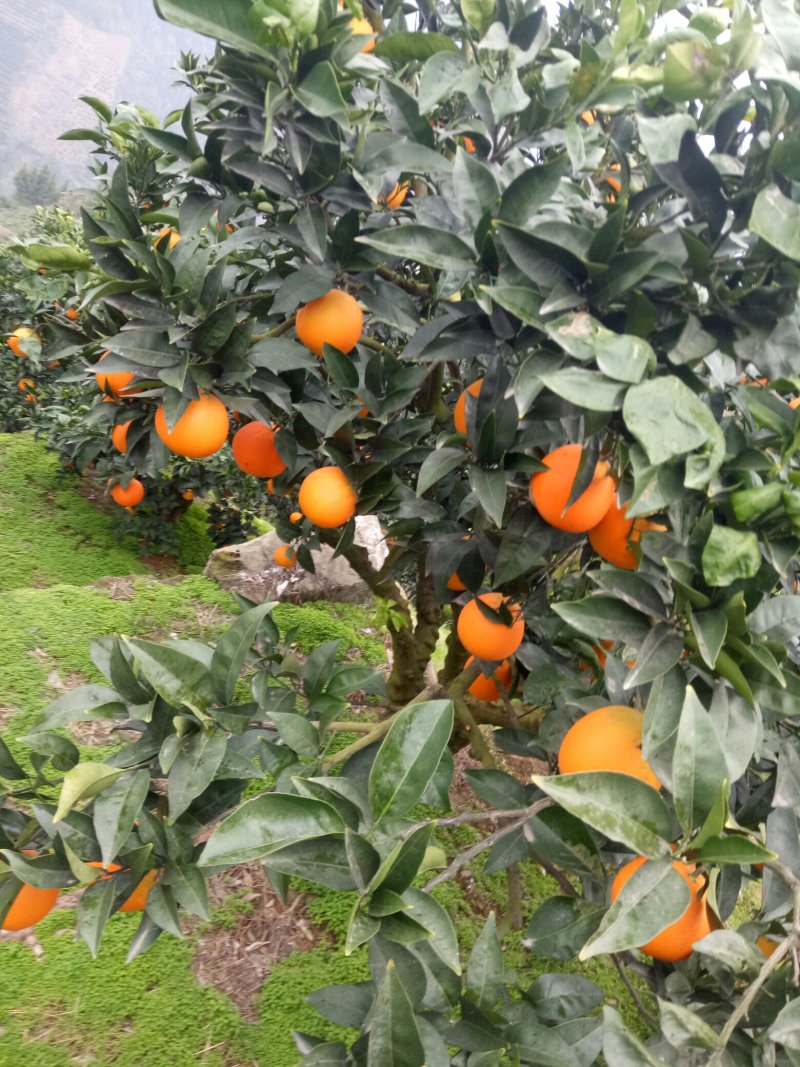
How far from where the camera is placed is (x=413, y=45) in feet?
2.97

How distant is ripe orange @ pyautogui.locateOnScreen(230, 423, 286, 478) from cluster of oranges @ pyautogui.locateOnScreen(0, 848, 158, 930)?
0.77 metres

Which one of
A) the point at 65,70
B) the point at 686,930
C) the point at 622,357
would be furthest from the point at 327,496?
the point at 65,70

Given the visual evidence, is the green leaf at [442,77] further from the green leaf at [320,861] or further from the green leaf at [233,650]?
the green leaf at [320,861]

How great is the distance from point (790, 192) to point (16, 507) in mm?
4177

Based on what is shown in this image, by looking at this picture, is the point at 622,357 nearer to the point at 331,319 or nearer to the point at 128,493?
the point at 331,319

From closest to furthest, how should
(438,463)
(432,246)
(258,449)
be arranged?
1. (432,246)
2. (438,463)
3. (258,449)

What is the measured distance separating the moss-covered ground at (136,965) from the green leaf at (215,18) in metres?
1.47

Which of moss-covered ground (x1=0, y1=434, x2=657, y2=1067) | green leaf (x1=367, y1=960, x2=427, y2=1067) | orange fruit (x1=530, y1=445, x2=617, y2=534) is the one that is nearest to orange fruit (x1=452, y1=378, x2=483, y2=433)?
orange fruit (x1=530, y1=445, x2=617, y2=534)

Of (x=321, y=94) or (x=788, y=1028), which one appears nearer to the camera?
(x=788, y=1028)

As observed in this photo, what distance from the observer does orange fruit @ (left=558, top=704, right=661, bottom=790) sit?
0.74 m

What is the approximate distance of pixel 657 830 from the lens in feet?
2.08

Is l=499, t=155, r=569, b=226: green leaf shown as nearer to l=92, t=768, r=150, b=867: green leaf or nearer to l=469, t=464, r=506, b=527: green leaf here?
l=469, t=464, r=506, b=527: green leaf

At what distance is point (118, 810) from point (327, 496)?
2.00 feet

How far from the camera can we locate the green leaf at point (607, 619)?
0.73m
